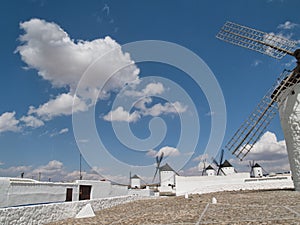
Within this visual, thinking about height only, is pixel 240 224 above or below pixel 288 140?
below

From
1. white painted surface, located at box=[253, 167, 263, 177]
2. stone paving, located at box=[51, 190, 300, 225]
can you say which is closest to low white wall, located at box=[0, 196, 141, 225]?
stone paving, located at box=[51, 190, 300, 225]

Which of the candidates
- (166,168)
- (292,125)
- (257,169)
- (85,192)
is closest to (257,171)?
(257,169)

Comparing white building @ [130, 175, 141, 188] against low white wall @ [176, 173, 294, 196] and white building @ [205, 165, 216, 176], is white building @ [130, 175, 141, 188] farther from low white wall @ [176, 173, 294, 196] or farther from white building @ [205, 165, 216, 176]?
low white wall @ [176, 173, 294, 196]

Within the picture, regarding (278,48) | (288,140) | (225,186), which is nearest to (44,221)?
(288,140)

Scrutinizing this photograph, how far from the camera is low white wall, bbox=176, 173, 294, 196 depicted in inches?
778

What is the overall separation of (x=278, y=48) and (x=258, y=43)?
52.9 inches

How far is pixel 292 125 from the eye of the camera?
12.6 meters

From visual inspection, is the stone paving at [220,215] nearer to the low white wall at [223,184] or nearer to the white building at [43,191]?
the white building at [43,191]

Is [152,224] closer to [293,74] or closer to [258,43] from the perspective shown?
[293,74]

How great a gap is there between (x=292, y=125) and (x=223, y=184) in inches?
406

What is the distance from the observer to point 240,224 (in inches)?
194

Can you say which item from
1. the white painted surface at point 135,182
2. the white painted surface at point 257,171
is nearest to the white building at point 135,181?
the white painted surface at point 135,182

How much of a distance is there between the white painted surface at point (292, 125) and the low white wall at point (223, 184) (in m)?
7.35

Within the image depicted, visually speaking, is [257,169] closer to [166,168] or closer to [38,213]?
[166,168]
